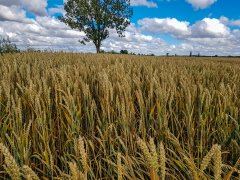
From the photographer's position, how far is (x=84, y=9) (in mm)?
31719

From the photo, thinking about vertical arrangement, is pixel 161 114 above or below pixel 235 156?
above

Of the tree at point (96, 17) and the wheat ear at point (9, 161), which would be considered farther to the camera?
the tree at point (96, 17)

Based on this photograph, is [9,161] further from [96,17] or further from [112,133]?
[96,17]

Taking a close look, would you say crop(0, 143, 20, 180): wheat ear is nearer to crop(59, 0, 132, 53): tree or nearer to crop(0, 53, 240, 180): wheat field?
crop(0, 53, 240, 180): wheat field

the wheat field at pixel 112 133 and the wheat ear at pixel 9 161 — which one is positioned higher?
the wheat ear at pixel 9 161

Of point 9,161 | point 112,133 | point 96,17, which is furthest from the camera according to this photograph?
point 96,17

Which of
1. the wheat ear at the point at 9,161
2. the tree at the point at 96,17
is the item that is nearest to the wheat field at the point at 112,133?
the wheat ear at the point at 9,161

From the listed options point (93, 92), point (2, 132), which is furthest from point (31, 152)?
point (93, 92)

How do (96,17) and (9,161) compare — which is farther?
(96,17)

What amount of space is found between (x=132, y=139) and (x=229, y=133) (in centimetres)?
54

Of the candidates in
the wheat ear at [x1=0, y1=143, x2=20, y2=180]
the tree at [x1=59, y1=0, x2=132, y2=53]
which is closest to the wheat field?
the wheat ear at [x1=0, y1=143, x2=20, y2=180]

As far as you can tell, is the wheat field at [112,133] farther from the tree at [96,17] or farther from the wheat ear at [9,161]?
the tree at [96,17]

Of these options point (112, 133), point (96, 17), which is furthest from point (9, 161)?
point (96, 17)

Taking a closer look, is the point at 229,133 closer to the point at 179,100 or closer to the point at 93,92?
the point at 179,100
